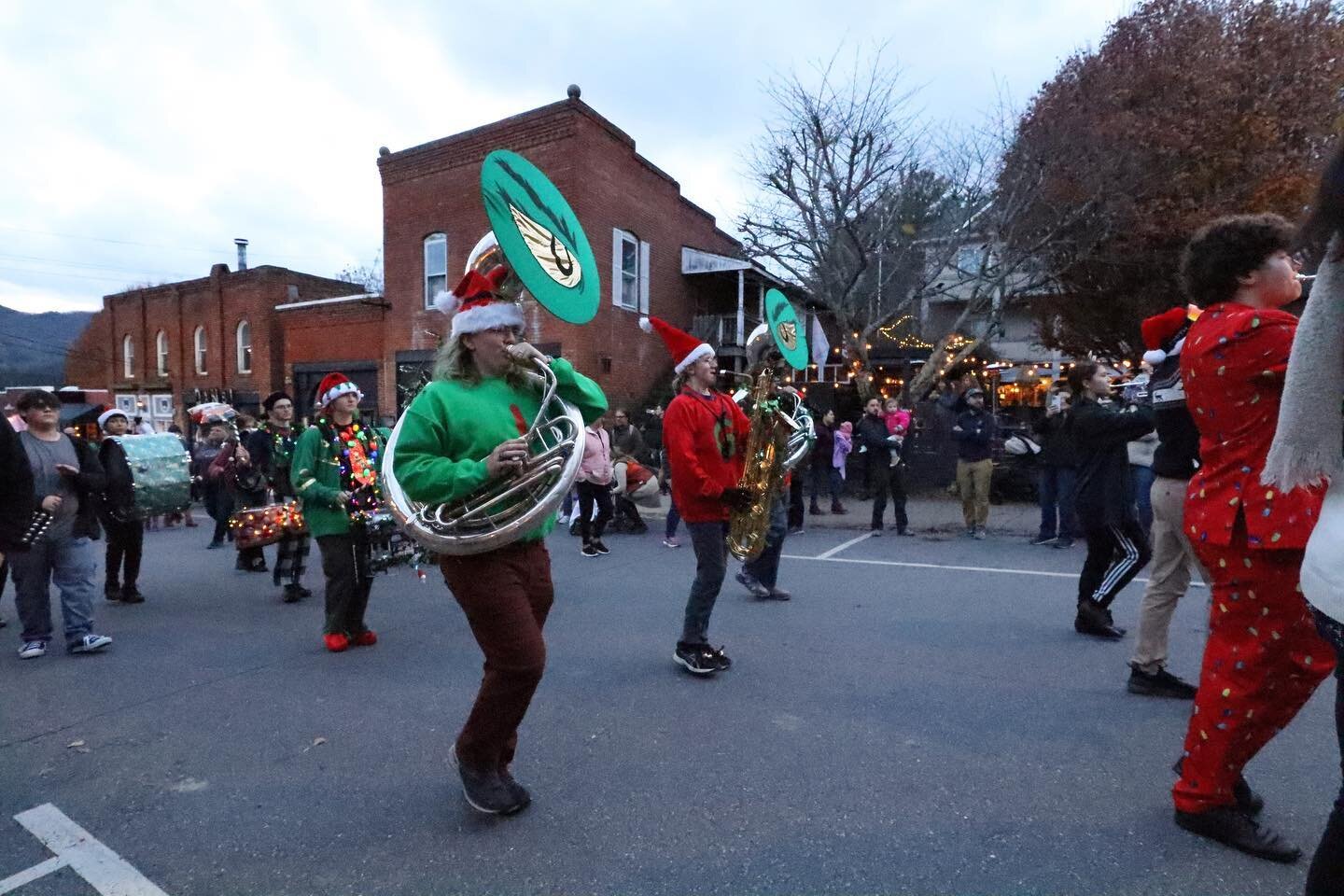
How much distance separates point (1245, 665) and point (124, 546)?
23.7ft

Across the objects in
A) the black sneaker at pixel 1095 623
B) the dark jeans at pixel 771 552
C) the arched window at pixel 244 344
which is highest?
the arched window at pixel 244 344

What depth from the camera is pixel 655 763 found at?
9.69ft

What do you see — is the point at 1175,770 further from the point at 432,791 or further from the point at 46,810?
the point at 46,810

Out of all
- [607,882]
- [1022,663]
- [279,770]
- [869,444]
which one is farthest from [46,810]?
[869,444]

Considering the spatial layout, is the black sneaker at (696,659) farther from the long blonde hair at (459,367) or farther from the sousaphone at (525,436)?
the long blonde hair at (459,367)

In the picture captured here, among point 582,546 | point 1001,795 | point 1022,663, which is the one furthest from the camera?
point 582,546

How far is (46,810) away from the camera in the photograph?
8.78ft

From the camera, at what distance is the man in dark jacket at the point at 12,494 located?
3.05 meters

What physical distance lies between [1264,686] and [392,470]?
276 cm

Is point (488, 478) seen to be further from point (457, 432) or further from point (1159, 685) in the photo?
point (1159, 685)

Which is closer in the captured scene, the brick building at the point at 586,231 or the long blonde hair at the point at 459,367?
the long blonde hair at the point at 459,367

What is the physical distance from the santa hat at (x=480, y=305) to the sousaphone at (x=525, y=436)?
67 mm

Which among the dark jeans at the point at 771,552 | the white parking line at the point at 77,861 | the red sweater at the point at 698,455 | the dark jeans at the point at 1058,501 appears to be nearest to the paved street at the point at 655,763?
the white parking line at the point at 77,861

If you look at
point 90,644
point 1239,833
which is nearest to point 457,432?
point 1239,833
